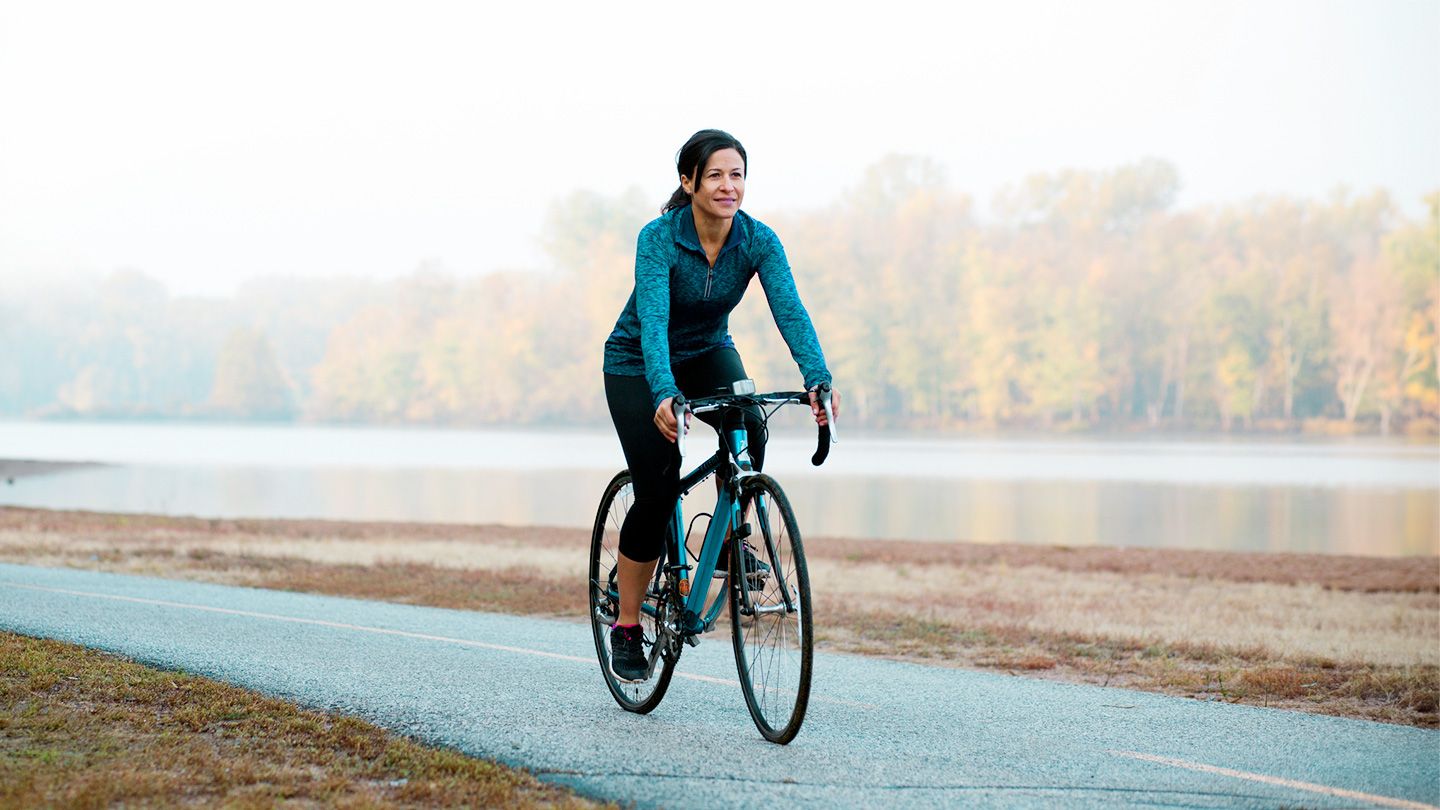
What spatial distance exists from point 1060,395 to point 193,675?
100 meters

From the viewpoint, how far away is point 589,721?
17.8 feet

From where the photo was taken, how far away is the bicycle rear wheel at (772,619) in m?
4.66

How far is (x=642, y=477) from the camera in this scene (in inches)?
206

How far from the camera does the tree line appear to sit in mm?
99438

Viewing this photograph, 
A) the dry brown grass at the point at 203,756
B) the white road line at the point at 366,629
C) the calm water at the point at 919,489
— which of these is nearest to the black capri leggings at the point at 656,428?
the dry brown grass at the point at 203,756

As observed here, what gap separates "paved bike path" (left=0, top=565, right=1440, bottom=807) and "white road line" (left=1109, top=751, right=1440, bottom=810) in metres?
0.01

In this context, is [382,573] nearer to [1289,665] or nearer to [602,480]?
[1289,665]

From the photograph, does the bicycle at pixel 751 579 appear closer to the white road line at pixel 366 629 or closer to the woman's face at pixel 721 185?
the woman's face at pixel 721 185

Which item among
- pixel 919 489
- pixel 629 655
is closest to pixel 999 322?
pixel 919 489

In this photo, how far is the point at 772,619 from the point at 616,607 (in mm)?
1178

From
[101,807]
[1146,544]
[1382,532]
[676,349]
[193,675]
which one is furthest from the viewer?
[1382,532]

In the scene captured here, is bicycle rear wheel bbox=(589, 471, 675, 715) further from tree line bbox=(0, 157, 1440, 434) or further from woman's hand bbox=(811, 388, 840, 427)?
tree line bbox=(0, 157, 1440, 434)

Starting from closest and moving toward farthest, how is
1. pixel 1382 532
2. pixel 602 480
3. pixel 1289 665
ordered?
pixel 1289 665 < pixel 1382 532 < pixel 602 480

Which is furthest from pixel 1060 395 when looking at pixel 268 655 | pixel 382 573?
pixel 268 655
